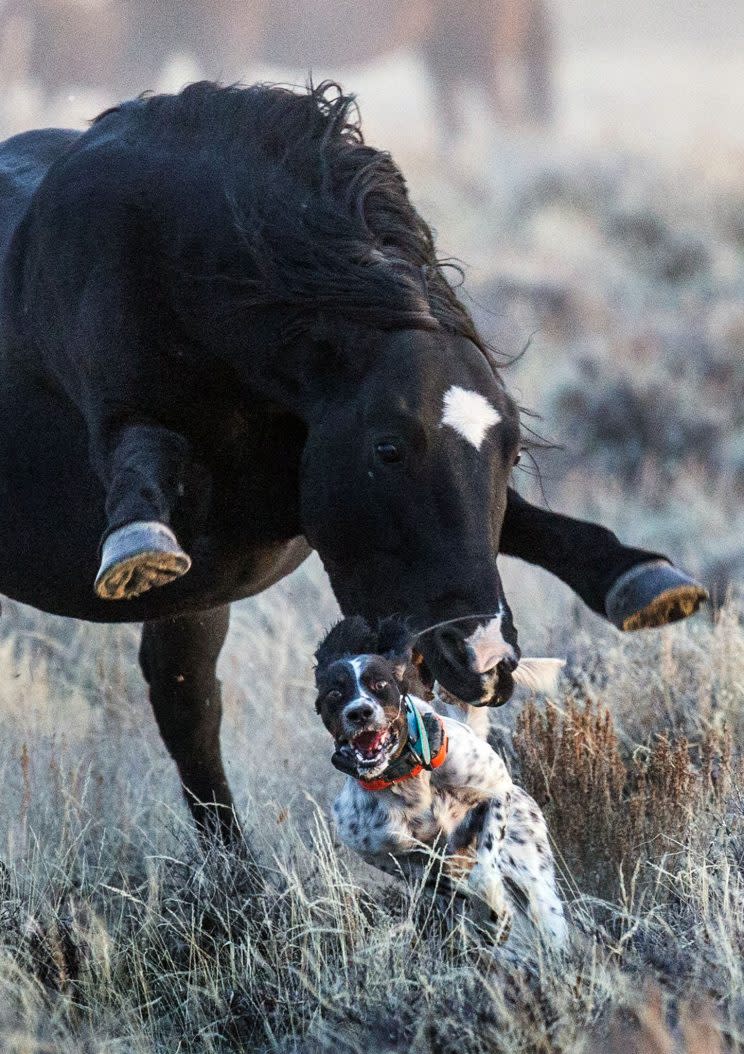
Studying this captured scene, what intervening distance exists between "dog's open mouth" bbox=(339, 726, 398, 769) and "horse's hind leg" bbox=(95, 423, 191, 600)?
1.82ft

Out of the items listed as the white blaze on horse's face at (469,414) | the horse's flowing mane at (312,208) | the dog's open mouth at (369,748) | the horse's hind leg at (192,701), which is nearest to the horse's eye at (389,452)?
the white blaze on horse's face at (469,414)

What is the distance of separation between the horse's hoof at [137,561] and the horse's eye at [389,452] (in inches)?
18.9

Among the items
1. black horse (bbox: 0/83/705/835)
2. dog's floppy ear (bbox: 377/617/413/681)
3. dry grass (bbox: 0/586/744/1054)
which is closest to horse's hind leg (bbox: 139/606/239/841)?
dry grass (bbox: 0/586/744/1054)

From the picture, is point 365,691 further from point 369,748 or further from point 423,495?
point 423,495

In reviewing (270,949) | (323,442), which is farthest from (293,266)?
(270,949)

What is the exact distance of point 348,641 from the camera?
358 centimetres

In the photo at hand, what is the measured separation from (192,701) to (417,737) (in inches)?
66.2

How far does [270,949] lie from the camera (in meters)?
3.90

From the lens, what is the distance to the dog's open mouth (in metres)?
3.59

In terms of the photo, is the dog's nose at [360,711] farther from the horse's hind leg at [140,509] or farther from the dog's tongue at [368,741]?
the horse's hind leg at [140,509]

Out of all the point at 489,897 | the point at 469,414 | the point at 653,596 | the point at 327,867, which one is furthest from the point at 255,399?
the point at 489,897

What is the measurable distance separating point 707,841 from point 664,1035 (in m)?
1.63

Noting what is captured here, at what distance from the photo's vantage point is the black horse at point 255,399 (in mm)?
3416

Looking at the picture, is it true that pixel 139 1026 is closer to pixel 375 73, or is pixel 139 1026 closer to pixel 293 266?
pixel 293 266
